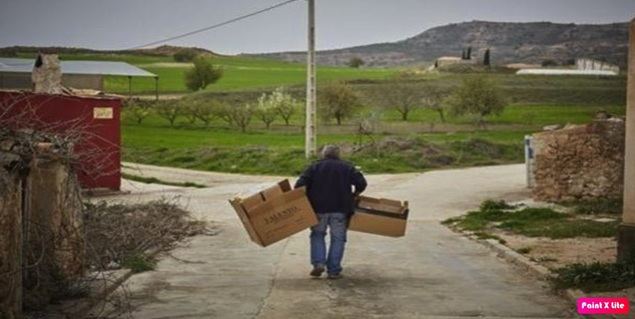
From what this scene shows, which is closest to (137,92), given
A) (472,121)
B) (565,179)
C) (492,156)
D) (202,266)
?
(472,121)

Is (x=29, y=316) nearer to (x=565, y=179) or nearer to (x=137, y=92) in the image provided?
(x=565, y=179)

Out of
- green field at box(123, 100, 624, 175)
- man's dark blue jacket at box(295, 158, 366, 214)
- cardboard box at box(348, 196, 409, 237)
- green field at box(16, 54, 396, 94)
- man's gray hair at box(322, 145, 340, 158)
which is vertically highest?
green field at box(16, 54, 396, 94)

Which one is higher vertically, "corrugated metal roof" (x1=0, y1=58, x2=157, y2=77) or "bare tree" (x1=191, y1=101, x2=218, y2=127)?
"corrugated metal roof" (x1=0, y1=58, x2=157, y2=77)

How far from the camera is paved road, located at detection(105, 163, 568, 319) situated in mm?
11508

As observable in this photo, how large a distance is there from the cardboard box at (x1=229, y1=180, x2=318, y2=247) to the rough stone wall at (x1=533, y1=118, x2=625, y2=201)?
38.9 feet

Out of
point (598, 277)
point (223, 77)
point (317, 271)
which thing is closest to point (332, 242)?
point (317, 271)

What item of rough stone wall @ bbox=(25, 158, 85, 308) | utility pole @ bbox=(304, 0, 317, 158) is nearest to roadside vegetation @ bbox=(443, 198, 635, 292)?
rough stone wall @ bbox=(25, 158, 85, 308)

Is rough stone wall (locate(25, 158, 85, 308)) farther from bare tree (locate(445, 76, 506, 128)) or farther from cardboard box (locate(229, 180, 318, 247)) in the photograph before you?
bare tree (locate(445, 76, 506, 128))

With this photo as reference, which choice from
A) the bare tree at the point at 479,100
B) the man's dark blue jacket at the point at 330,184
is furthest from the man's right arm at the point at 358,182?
the bare tree at the point at 479,100

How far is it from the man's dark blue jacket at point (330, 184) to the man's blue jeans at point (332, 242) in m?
0.11

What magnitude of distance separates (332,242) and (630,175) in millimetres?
4117

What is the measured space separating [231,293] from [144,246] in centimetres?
443

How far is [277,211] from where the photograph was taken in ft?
45.1

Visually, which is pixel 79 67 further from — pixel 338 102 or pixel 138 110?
pixel 338 102
